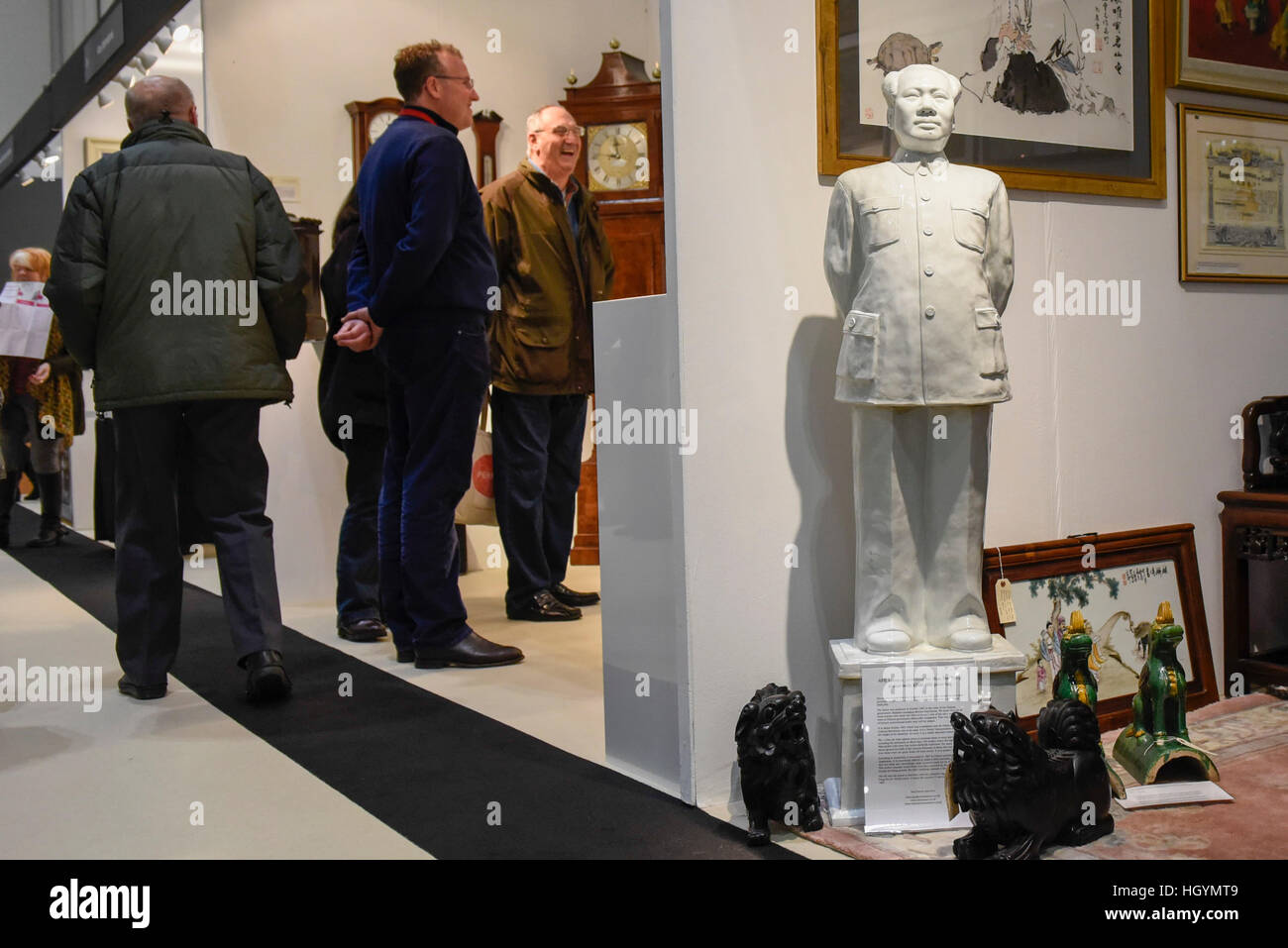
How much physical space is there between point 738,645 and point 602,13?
4.24 meters

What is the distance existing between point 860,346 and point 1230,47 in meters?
1.77

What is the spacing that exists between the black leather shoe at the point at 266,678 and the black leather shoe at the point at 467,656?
0.45 m

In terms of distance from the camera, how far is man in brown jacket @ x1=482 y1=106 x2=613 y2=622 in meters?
4.47

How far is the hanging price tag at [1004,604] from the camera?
9.98 feet

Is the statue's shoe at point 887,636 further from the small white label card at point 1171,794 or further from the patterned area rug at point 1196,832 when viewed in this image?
the small white label card at point 1171,794

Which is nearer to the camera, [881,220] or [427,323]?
[881,220]

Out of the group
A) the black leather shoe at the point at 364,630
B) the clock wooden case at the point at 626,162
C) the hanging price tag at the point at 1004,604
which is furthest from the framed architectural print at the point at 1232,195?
the black leather shoe at the point at 364,630

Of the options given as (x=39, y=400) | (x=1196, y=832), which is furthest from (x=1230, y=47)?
(x=39, y=400)

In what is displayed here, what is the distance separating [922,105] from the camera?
8.44 ft

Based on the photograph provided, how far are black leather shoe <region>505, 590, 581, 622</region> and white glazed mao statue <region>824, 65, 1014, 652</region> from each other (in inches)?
80.8

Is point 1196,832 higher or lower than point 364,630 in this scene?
lower

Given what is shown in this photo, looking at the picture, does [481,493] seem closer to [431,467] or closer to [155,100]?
[431,467]

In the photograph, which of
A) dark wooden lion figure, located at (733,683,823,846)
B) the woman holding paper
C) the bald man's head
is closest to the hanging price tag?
dark wooden lion figure, located at (733,683,823,846)

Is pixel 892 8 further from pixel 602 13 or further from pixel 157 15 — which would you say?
pixel 157 15
